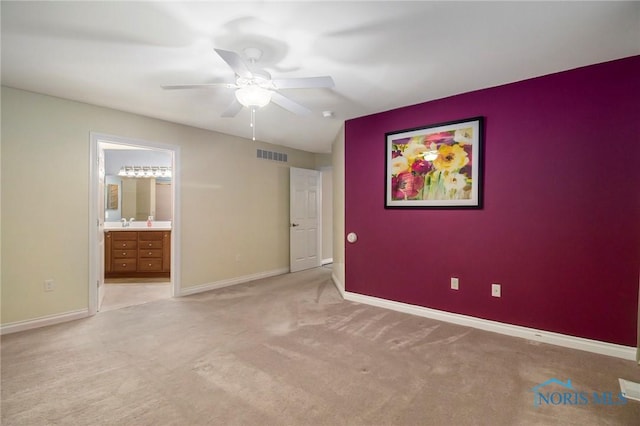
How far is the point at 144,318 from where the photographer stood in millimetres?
3379

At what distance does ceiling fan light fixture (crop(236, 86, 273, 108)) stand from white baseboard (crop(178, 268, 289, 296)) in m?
3.12

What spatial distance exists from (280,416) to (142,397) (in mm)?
935

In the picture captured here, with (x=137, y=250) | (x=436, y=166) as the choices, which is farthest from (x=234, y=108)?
(x=137, y=250)

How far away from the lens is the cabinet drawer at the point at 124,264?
209 inches

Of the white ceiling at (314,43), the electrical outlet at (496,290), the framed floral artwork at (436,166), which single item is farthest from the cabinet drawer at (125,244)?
the electrical outlet at (496,290)

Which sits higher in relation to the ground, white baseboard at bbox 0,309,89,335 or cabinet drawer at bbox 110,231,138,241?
cabinet drawer at bbox 110,231,138,241

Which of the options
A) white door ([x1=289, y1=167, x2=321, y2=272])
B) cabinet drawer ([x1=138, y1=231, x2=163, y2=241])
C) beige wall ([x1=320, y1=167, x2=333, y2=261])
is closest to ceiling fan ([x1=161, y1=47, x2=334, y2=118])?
white door ([x1=289, y1=167, x2=321, y2=272])

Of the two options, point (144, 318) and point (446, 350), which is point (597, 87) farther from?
point (144, 318)

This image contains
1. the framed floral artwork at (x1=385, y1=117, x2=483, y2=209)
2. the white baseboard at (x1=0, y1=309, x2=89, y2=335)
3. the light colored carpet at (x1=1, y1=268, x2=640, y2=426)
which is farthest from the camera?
the framed floral artwork at (x1=385, y1=117, x2=483, y2=209)

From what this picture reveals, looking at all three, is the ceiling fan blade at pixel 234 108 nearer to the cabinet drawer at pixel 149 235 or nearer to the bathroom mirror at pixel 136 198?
the cabinet drawer at pixel 149 235

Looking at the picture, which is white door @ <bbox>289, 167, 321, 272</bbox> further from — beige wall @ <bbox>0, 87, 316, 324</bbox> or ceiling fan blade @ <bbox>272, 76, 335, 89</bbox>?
ceiling fan blade @ <bbox>272, 76, 335, 89</bbox>

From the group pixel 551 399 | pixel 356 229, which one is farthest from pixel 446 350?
pixel 356 229

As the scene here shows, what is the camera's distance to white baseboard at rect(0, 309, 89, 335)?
9.72 ft

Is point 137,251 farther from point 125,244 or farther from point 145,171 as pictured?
point 145,171
